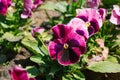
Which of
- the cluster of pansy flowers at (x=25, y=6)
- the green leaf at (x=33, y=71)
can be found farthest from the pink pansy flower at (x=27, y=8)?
the green leaf at (x=33, y=71)

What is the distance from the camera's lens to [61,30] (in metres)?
2.66

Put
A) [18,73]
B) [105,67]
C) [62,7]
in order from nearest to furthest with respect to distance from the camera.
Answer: [18,73] → [105,67] → [62,7]

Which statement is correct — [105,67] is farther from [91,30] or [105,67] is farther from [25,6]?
[25,6]

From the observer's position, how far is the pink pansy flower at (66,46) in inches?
105

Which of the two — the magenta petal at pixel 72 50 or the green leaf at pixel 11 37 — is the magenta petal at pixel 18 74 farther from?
the green leaf at pixel 11 37

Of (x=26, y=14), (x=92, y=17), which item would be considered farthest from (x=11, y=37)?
(x=92, y=17)

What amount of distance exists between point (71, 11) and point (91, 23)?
86 centimetres

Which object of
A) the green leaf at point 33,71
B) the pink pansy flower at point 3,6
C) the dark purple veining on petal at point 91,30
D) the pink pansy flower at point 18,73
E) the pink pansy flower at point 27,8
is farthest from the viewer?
the pink pansy flower at point 27,8

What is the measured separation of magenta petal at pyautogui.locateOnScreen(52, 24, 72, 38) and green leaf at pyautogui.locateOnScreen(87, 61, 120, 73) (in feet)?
1.55

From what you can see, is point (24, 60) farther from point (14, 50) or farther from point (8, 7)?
point (8, 7)

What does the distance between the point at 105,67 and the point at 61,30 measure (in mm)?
549

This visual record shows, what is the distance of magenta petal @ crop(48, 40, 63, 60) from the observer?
272 centimetres

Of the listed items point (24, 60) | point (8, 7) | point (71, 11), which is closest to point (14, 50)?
point (24, 60)

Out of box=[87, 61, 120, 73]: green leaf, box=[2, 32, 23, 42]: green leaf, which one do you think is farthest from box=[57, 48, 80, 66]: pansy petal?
box=[2, 32, 23, 42]: green leaf
